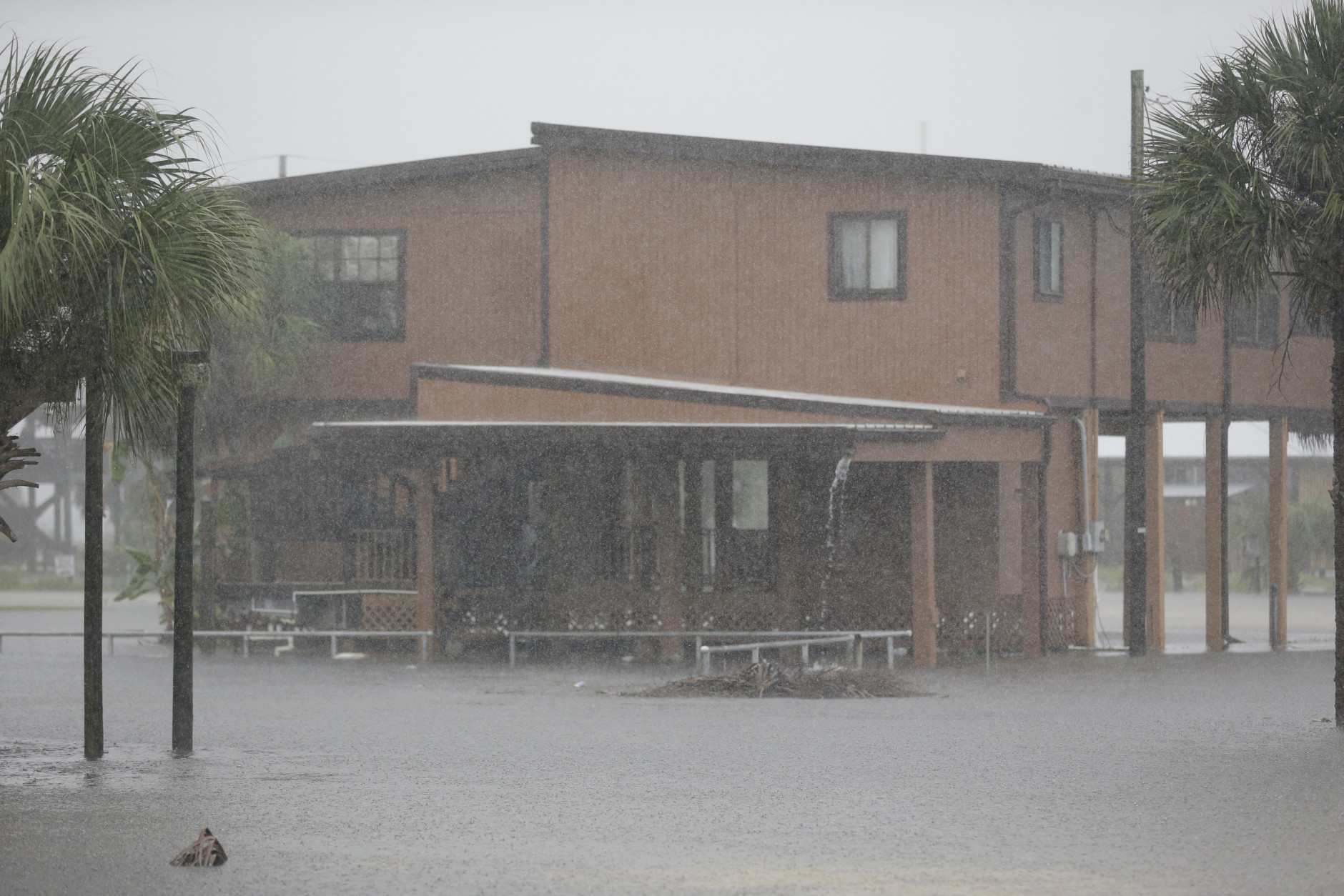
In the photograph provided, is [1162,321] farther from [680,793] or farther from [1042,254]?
[680,793]

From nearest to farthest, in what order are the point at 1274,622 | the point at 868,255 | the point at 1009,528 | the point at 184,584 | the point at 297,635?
the point at 184,584 → the point at 297,635 → the point at 868,255 → the point at 1009,528 → the point at 1274,622

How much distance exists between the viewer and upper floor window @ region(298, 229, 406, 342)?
2550 cm

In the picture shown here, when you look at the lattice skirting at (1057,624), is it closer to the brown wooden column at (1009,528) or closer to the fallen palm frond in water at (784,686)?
the brown wooden column at (1009,528)

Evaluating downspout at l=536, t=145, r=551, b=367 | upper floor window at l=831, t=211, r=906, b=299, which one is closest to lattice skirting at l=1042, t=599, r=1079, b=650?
upper floor window at l=831, t=211, r=906, b=299

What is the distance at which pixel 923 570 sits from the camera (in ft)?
67.4

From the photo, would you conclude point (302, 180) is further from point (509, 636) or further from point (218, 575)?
point (509, 636)

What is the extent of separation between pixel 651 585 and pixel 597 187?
19.5 ft

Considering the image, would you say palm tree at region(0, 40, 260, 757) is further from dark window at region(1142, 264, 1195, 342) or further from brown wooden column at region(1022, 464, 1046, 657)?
dark window at region(1142, 264, 1195, 342)

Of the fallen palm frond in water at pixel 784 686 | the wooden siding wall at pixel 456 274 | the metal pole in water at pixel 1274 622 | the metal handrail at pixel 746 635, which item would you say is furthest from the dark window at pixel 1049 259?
the fallen palm frond in water at pixel 784 686

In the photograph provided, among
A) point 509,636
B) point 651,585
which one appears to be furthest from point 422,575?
point 651,585

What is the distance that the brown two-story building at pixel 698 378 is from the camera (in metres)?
22.0

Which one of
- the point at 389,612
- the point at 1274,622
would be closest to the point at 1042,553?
the point at 1274,622

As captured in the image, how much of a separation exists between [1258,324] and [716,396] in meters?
11.3

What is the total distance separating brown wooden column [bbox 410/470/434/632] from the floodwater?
4.07 m
